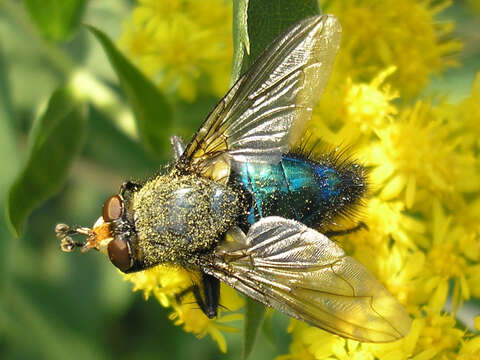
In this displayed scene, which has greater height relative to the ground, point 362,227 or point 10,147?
point 10,147

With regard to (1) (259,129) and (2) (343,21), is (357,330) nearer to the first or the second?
(1) (259,129)

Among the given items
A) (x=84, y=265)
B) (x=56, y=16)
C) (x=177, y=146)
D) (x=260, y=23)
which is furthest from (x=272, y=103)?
(x=84, y=265)

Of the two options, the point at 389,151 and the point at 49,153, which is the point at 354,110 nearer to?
the point at 389,151

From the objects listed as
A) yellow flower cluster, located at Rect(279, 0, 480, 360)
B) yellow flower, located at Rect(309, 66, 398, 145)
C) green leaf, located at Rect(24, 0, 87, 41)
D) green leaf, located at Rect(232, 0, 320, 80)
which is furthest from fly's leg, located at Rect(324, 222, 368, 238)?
green leaf, located at Rect(24, 0, 87, 41)

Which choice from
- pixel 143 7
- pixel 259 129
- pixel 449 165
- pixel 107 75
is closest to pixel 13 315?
pixel 107 75

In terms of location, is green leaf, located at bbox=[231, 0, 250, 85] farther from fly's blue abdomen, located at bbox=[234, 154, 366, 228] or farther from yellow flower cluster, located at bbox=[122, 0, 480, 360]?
yellow flower cluster, located at bbox=[122, 0, 480, 360]

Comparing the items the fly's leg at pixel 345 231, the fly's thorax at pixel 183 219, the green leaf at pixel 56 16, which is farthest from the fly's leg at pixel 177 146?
the green leaf at pixel 56 16

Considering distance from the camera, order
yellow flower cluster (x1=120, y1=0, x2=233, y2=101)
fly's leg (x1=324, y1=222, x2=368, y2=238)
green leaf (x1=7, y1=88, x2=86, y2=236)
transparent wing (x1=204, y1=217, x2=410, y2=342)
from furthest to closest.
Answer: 1. yellow flower cluster (x1=120, y1=0, x2=233, y2=101)
2. green leaf (x1=7, y1=88, x2=86, y2=236)
3. fly's leg (x1=324, y1=222, x2=368, y2=238)
4. transparent wing (x1=204, y1=217, x2=410, y2=342)

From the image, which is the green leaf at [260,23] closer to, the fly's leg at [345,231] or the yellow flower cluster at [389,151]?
the yellow flower cluster at [389,151]
